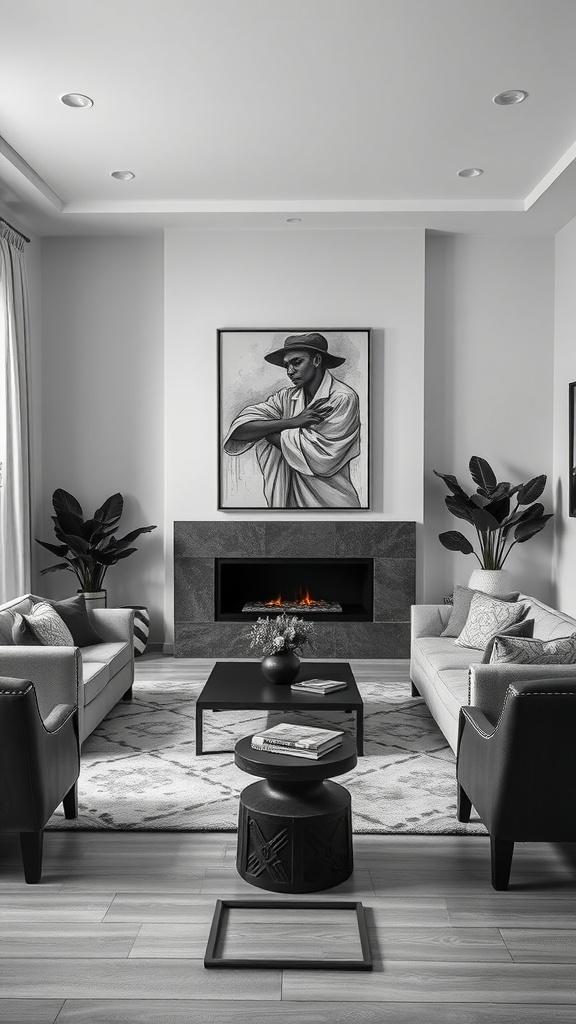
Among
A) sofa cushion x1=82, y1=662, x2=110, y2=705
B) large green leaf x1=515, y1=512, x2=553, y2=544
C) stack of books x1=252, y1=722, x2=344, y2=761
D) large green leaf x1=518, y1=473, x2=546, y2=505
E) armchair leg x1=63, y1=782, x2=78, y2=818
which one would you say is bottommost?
armchair leg x1=63, y1=782, x2=78, y2=818

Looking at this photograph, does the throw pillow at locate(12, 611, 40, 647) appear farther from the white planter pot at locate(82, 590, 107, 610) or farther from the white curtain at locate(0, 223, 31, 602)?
the white planter pot at locate(82, 590, 107, 610)

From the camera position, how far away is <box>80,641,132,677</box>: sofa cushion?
463 cm

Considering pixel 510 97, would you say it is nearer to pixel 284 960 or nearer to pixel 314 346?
pixel 314 346

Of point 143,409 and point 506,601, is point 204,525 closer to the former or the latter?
point 143,409

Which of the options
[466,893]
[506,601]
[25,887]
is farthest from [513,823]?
[506,601]

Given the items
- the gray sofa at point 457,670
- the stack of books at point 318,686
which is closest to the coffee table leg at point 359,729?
the stack of books at point 318,686

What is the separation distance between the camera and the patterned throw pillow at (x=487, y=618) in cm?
470

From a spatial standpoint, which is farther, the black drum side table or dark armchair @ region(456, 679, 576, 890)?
the black drum side table

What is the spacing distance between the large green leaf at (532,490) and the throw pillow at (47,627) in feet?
11.5

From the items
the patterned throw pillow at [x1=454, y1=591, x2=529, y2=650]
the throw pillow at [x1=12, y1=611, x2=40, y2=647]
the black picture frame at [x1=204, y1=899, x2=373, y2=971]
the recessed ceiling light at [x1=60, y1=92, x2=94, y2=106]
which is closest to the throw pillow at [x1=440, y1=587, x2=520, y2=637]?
the patterned throw pillow at [x1=454, y1=591, x2=529, y2=650]

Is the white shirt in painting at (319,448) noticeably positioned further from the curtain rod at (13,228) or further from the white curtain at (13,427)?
the curtain rod at (13,228)

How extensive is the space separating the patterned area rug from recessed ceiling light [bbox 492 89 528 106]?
3356 millimetres

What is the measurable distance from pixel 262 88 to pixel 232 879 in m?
3.67

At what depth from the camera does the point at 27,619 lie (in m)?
4.15
